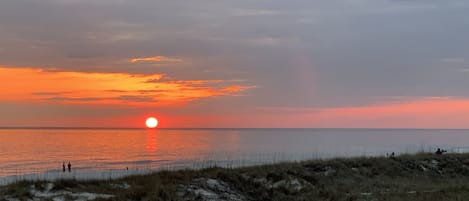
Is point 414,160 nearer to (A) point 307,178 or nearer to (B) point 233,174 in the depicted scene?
(A) point 307,178

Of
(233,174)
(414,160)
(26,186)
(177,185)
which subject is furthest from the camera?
(414,160)

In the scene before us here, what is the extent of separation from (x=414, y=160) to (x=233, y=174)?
15.0m

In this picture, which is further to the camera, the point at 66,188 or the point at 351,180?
the point at 351,180

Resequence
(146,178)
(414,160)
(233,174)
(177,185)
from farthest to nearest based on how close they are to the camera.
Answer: (414,160), (233,174), (146,178), (177,185)

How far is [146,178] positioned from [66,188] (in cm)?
379

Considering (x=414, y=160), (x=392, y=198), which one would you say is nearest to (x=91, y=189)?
(x=392, y=198)

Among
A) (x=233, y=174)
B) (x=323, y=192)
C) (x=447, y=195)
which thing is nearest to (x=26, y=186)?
(x=233, y=174)

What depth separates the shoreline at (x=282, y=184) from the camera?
66.0 ft

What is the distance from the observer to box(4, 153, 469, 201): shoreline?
66.0ft

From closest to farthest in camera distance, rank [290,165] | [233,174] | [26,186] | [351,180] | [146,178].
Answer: [26,186]
[146,178]
[233,174]
[351,180]
[290,165]

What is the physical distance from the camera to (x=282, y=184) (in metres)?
24.6

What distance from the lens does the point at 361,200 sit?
2089 centimetres

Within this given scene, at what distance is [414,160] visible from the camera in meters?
34.3

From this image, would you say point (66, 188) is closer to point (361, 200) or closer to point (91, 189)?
point (91, 189)
